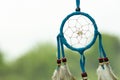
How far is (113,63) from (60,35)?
31.7 ft

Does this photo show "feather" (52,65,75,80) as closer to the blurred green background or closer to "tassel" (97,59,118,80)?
"tassel" (97,59,118,80)

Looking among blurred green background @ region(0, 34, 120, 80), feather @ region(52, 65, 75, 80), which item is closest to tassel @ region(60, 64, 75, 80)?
feather @ region(52, 65, 75, 80)

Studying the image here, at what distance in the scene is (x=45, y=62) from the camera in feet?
41.2

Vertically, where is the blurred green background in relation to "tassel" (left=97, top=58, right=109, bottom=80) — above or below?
below

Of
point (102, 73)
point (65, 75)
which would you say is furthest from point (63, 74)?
point (102, 73)

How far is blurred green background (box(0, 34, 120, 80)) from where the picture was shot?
11234mm

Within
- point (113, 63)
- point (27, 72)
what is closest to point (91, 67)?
point (113, 63)

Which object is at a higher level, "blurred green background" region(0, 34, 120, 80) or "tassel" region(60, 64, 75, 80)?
"tassel" region(60, 64, 75, 80)

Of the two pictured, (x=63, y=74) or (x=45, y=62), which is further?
(x=45, y=62)

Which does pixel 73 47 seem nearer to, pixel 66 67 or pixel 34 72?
pixel 66 67

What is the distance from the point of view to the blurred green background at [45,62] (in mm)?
11234

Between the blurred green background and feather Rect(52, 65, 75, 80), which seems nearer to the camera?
feather Rect(52, 65, 75, 80)

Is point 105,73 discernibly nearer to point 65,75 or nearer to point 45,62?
point 65,75

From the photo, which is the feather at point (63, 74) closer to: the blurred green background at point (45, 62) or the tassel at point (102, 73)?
the tassel at point (102, 73)
